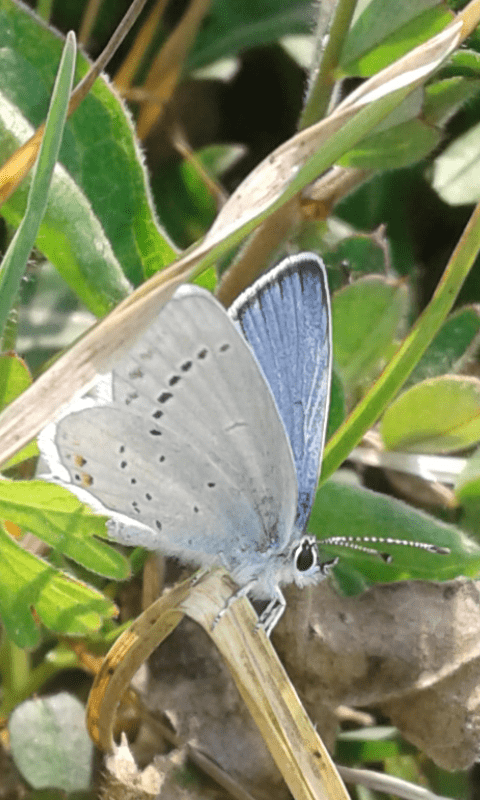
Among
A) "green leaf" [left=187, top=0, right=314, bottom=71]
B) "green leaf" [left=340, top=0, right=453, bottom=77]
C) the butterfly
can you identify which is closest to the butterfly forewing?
the butterfly

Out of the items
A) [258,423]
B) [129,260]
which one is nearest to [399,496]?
[258,423]

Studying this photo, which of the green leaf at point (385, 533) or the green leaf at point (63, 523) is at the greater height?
the green leaf at point (63, 523)

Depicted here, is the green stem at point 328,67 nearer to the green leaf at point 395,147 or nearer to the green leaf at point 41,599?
the green leaf at point 395,147

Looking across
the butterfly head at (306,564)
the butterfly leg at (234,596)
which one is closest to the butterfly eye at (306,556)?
the butterfly head at (306,564)

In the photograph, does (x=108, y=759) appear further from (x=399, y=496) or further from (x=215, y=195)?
(x=215, y=195)

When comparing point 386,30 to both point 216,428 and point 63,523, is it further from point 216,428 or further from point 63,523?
point 63,523

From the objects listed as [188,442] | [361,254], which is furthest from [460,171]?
[188,442]

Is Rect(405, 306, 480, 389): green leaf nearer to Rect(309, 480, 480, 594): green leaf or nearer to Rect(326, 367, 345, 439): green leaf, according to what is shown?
Rect(326, 367, 345, 439): green leaf
